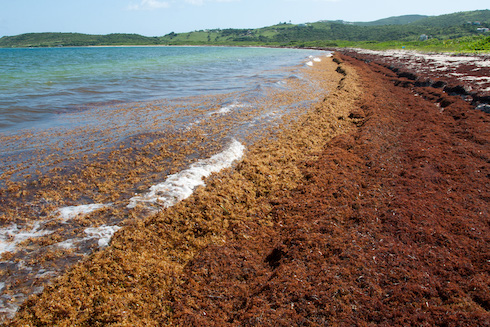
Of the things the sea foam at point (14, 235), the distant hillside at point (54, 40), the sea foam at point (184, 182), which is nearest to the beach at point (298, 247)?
the sea foam at point (184, 182)

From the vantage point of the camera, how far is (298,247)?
4.48 meters

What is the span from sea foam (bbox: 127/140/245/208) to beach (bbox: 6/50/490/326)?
0.14 meters

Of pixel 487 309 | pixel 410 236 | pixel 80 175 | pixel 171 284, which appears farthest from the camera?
pixel 80 175

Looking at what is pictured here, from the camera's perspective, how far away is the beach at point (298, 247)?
343cm

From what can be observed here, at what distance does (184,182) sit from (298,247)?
338 cm

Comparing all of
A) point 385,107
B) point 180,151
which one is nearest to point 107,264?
point 180,151

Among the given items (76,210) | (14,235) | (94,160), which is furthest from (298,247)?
(94,160)

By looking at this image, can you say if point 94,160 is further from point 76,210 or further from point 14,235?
point 14,235

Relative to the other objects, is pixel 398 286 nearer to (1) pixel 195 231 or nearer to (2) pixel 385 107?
(1) pixel 195 231

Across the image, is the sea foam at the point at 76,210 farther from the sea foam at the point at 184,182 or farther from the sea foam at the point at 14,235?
the sea foam at the point at 184,182

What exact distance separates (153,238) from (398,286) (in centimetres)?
394

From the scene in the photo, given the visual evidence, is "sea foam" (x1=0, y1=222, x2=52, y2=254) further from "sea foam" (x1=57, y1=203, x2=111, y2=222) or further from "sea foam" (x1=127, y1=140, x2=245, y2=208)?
"sea foam" (x1=127, y1=140, x2=245, y2=208)

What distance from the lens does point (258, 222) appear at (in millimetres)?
5453

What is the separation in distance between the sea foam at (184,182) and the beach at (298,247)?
14 cm
